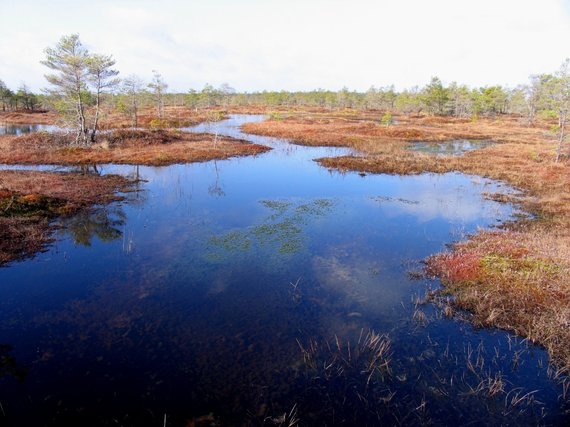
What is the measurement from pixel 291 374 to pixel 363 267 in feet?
22.8

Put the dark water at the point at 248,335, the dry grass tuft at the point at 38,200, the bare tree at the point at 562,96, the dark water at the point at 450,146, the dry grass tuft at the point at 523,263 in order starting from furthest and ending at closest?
the dark water at the point at 450,146 → the bare tree at the point at 562,96 → the dry grass tuft at the point at 38,200 → the dry grass tuft at the point at 523,263 → the dark water at the point at 248,335

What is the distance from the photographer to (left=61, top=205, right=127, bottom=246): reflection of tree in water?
17.6m

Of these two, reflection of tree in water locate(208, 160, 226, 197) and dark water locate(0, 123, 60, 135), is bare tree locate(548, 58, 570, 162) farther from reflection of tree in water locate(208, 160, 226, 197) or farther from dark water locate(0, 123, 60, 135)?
dark water locate(0, 123, 60, 135)

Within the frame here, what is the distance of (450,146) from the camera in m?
51.3

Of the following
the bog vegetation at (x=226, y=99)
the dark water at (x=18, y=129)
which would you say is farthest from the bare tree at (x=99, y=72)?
the dark water at (x=18, y=129)

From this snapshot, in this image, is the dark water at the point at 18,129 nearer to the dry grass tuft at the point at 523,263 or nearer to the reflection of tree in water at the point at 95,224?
the reflection of tree in water at the point at 95,224

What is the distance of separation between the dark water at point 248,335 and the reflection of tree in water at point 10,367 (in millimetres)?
46

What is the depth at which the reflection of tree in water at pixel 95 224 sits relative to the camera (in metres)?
17.6

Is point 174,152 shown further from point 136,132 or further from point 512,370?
point 512,370

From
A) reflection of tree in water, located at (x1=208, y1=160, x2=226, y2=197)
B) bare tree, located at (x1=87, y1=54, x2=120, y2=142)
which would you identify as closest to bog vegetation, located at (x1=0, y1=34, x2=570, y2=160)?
bare tree, located at (x1=87, y1=54, x2=120, y2=142)

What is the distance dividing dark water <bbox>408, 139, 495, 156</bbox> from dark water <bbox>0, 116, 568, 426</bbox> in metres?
27.6

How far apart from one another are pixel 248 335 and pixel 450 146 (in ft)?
163

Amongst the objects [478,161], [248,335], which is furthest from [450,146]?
[248,335]

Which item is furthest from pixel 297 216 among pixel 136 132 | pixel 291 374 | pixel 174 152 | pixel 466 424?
pixel 136 132
